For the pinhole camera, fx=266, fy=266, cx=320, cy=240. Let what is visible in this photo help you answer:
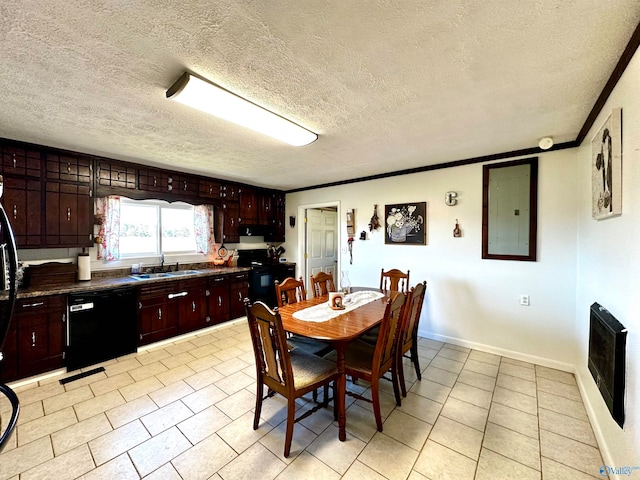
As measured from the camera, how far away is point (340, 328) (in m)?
2.01

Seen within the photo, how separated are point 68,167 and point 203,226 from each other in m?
1.82

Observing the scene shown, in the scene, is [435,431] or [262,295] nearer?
[435,431]

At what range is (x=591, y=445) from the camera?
5.99ft

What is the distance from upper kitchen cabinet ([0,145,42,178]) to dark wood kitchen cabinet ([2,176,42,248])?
0.07 meters

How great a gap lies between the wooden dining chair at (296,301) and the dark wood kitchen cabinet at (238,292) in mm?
1697

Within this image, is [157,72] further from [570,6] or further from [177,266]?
[177,266]

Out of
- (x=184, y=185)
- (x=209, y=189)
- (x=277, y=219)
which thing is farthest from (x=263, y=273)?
(x=184, y=185)

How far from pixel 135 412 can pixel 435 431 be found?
2377mm

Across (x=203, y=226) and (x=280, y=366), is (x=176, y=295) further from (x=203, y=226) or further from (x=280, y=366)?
(x=280, y=366)

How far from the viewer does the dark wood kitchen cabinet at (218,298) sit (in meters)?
4.02

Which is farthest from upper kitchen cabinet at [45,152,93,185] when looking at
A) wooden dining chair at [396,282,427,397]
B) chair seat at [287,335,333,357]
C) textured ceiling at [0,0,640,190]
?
wooden dining chair at [396,282,427,397]

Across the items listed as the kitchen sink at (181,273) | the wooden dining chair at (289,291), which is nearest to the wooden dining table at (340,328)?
the wooden dining chair at (289,291)

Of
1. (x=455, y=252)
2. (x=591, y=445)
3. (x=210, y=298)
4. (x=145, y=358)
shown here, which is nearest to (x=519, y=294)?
(x=455, y=252)

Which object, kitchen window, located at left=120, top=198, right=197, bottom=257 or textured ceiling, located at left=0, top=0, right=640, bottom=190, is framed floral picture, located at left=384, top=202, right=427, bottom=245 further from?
kitchen window, located at left=120, top=198, right=197, bottom=257
